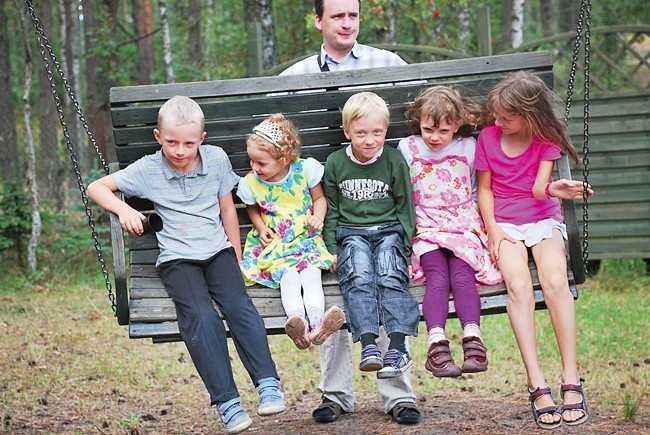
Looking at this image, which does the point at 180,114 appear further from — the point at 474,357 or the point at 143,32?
the point at 143,32

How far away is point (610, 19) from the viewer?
1758 cm

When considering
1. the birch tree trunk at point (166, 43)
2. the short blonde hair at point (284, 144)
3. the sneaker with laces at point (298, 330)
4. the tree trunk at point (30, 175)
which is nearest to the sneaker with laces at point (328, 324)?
the sneaker with laces at point (298, 330)

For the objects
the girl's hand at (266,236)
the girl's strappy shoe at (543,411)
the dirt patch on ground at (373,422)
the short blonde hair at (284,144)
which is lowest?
the dirt patch on ground at (373,422)

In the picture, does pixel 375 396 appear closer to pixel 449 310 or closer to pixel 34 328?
pixel 449 310

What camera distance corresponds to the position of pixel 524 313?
12.5 feet

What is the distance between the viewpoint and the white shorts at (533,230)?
4004 millimetres

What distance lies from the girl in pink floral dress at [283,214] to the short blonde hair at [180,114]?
330mm

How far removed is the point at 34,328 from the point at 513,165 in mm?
4643

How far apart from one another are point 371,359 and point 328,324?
0.23 m

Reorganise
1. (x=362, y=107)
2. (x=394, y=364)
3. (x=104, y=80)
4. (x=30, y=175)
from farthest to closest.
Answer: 1. (x=104, y=80)
2. (x=30, y=175)
3. (x=362, y=107)
4. (x=394, y=364)

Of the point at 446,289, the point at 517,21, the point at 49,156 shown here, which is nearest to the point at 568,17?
the point at 517,21

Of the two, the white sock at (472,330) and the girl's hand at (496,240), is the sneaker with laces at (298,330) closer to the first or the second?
the white sock at (472,330)

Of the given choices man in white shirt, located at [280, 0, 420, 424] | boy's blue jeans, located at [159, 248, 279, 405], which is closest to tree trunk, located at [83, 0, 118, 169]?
man in white shirt, located at [280, 0, 420, 424]

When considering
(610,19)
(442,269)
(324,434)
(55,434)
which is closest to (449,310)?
(442,269)
